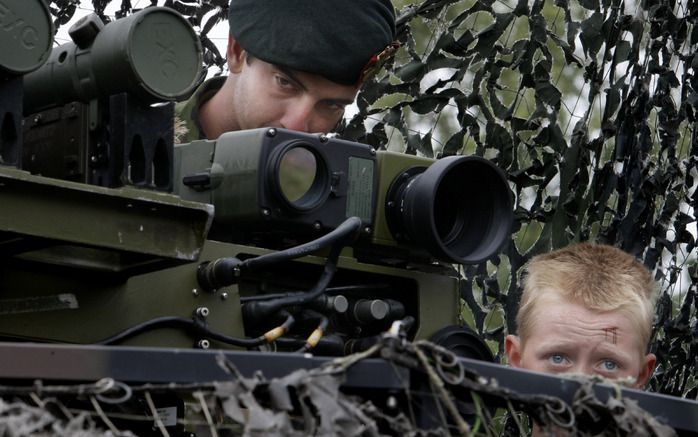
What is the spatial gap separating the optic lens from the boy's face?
62 cm

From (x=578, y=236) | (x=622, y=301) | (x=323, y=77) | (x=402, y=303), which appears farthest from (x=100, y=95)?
(x=578, y=236)

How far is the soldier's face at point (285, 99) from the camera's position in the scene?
4.31 m

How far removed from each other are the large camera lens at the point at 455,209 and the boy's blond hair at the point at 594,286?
0.18 meters

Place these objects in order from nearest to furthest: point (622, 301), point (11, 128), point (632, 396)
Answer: point (632, 396)
point (11, 128)
point (622, 301)

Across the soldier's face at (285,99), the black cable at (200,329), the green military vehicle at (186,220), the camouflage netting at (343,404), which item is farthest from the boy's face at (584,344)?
the camouflage netting at (343,404)

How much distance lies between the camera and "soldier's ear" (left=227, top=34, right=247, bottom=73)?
4.50 metres

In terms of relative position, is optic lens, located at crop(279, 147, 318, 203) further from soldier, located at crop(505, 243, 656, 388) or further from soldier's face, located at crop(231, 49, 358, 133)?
soldier's face, located at crop(231, 49, 358, 133)

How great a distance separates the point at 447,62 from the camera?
566 centimetres

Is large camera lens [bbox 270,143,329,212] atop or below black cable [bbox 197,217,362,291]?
atop

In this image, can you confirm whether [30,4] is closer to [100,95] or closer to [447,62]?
[100,95]

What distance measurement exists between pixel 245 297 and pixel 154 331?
13.3 inches

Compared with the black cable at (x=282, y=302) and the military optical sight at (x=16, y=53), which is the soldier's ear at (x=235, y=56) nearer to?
the black cable at (x=282, y=302)

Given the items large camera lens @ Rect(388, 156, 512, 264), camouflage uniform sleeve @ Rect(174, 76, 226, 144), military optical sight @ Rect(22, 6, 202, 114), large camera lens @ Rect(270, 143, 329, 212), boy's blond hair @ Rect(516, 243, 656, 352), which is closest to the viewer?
military optical sight @ Rect(22, 6, 202, 114)

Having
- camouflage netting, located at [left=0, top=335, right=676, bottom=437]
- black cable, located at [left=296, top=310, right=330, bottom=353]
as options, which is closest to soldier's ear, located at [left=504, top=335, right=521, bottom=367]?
black cable, located at [left=296, top=310, right=330, bottom=353]
